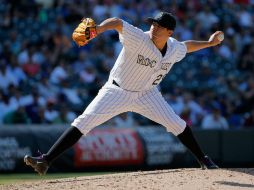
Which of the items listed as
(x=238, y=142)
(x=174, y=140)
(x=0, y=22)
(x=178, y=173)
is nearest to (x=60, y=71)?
(x=0, y=22)

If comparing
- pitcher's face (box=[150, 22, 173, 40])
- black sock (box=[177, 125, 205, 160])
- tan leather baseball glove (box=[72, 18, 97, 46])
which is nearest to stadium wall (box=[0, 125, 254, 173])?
black sock (box=[177, 125, 205, 160])

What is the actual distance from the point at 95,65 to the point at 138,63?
778 cm

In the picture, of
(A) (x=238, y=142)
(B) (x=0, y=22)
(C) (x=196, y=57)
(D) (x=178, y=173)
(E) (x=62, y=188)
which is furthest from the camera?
(C) (x=196, y=57)

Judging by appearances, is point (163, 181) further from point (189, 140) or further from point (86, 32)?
point (86, 32)

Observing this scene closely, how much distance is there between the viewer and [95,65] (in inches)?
575

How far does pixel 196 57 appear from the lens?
16.2 meters

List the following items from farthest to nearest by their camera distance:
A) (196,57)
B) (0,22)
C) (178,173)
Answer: (196,57), (0,22), (178,173)

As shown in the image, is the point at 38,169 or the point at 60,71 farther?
the point at 60,71

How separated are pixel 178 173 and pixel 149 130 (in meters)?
5.24

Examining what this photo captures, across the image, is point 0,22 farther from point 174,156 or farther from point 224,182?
point 224,182

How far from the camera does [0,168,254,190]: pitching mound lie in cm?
657

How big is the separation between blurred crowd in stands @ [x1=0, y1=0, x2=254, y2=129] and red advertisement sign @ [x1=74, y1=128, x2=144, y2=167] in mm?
1180

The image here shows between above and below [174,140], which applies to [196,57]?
above

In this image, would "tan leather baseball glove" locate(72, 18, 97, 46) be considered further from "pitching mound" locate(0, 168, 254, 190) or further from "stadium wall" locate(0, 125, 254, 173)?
"stadium wall" locate(0, 125, 254, 173)
